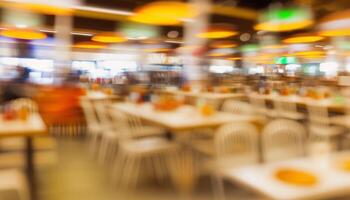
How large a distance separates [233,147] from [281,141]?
0.46m

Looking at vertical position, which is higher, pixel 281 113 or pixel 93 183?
pixel 281 113

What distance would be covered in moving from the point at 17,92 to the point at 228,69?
18368 mm

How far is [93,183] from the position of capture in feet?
12.8

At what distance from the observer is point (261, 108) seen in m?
6.63

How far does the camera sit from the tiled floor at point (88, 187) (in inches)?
138

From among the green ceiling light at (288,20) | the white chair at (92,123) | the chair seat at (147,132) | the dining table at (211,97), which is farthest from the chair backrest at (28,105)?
the green ceiling light at (288,20)

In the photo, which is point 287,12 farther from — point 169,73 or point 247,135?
point 169,73

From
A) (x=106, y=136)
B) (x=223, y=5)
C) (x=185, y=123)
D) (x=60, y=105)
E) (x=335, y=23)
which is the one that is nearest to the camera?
(x=185, y=123)

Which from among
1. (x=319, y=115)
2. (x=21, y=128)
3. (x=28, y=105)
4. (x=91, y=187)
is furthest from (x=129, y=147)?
(x=319, y=115)

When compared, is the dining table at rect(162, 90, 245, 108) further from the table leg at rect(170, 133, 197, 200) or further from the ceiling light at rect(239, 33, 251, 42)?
the ceiling light at rect(239, 33, 251, 42)

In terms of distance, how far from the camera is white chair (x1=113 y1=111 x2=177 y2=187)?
12.3 ft

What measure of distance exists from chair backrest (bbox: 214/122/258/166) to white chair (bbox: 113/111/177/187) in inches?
37.3

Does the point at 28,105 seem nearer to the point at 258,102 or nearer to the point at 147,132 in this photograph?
the point at 147,132

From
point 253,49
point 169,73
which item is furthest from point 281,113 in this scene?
point 253,49
